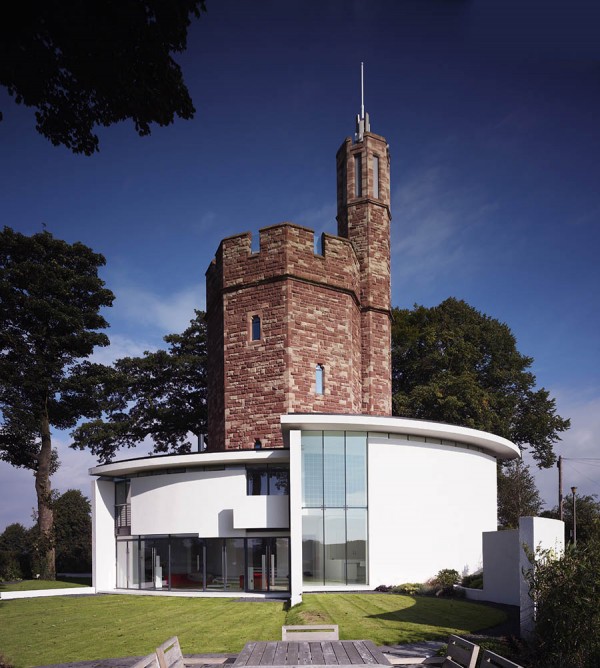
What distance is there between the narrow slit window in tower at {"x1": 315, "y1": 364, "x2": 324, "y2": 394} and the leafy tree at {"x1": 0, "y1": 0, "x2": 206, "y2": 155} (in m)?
16.6

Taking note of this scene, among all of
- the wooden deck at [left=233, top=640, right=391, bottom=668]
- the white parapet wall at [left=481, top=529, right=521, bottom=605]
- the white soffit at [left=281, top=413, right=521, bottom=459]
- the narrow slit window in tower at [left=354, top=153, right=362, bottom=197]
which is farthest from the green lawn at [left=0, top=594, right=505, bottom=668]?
the narrow slit window in tower at [left=354, top=153, right=362, bottom=197]

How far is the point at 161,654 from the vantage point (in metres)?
6.67

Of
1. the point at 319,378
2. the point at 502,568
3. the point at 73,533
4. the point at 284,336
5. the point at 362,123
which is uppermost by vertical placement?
the point at 362,123

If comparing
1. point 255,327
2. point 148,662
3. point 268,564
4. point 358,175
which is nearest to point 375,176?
point 358,175

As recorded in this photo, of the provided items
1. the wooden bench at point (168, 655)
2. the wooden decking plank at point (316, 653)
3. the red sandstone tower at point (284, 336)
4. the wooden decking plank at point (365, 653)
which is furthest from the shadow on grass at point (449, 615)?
the red sandstone tower at point (284, 336)

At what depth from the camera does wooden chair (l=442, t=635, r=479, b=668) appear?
671 cm

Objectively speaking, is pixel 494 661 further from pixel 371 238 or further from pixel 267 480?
pixel 371 238

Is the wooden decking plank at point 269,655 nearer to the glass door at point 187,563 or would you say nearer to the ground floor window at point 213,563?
the ground floor window at point 213,563

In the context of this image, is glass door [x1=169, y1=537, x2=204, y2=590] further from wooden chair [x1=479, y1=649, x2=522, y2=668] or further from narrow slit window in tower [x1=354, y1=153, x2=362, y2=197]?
wooden chair [x1=479, y1=649, x2=522, y2=668]

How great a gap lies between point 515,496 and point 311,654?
114ft

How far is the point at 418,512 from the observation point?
21.0 meters

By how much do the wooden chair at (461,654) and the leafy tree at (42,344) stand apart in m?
28.7

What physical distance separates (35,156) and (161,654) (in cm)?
748

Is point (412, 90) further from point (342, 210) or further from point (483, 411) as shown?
point (483, 411)
